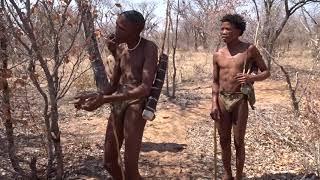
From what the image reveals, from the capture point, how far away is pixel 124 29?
10.6 ft

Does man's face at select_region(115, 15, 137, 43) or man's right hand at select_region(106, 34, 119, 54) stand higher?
man's face at select_region(115, 15, 137, 43)

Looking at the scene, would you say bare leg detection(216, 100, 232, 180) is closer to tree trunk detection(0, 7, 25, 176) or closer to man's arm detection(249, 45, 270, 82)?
man's arm detection(249, 45, 270, 82)

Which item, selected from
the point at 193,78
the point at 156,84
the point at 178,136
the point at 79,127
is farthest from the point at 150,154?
the point at 193,78

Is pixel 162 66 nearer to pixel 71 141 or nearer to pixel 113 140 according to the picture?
pixel 113 140

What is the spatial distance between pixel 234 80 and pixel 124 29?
140 centimetres

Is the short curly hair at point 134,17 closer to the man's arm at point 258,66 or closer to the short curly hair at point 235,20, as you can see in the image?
the short curly hair at point 235,20

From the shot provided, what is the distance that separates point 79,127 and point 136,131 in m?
4.17

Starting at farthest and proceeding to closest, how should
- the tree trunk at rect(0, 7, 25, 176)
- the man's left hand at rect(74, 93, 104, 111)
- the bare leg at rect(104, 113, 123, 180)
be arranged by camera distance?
the tree trunk at rect(0, 7, 25, 176) → the bare leg at rect(104, 113, 123, 180) → the man's left hand at rect(74, 93, 104, 111)

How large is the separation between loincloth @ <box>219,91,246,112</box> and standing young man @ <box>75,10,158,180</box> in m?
1.12

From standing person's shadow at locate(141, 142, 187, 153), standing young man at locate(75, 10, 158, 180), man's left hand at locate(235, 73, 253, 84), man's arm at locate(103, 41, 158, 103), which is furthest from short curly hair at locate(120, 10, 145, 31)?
standing person's shadow at locate(141, 142, 187, 153)

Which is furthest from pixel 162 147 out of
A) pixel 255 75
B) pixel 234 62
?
pixel 255 75

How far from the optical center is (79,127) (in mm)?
7348

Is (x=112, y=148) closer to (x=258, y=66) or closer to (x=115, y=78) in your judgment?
(x=115, y=78)

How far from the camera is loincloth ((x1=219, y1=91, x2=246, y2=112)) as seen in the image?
4191 millimetres
